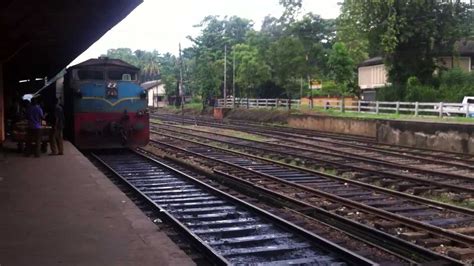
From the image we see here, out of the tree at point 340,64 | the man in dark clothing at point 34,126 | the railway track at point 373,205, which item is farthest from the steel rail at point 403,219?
the tree at point 340,64

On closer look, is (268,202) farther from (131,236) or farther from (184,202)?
(131,236)

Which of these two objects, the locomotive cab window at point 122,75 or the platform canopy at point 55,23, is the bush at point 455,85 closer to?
the locomotive cab window at point 122,75

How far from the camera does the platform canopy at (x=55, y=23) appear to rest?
422 inches

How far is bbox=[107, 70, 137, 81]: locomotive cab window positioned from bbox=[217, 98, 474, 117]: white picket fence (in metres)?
14.6

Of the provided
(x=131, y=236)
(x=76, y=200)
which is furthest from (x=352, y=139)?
(x=131, y=236)

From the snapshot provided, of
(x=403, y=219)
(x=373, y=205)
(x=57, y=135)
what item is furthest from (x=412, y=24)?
(x=403, y=219)

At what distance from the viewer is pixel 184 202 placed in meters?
10.3

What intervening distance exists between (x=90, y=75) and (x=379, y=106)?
21596 millimetres

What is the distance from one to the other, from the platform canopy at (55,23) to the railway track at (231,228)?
352 centimetres

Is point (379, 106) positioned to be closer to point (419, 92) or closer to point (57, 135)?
point (419, 92)

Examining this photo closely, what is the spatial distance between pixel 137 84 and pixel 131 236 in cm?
1190

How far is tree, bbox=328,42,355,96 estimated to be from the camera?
138 feet

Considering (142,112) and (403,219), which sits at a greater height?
(142,112)

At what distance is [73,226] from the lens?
7070 millimetres
